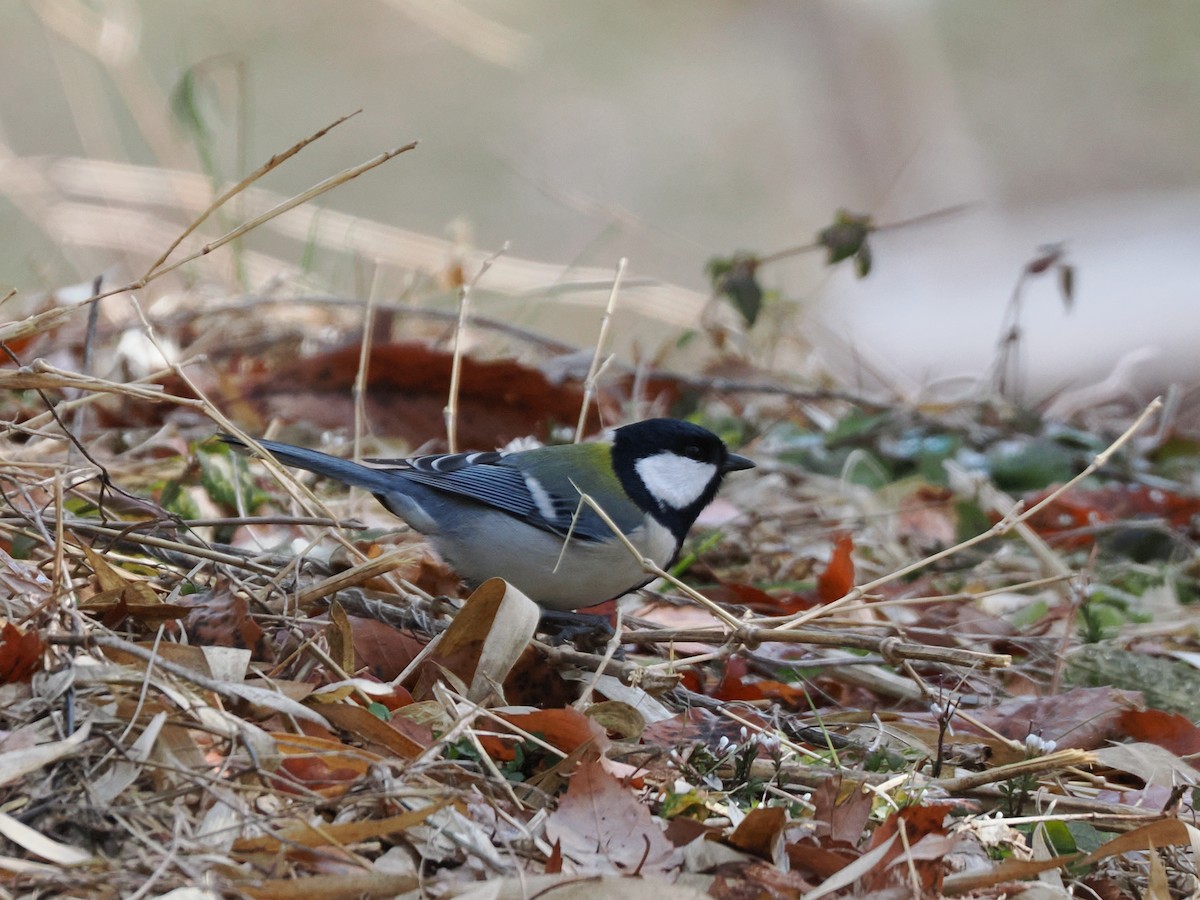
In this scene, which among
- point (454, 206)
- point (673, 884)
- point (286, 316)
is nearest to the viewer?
point (673, 884)

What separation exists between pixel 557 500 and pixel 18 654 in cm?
138

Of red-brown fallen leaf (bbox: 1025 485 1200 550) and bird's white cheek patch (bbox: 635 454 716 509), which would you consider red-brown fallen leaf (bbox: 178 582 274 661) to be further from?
red-brown fallen leaf (bbox: 1025 485 1200 550)

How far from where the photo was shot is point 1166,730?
2.52 metres

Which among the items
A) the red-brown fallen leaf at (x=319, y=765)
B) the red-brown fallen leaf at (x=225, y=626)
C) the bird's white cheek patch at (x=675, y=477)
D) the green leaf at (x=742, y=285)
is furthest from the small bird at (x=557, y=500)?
the green leaf at (x=742, y=285)

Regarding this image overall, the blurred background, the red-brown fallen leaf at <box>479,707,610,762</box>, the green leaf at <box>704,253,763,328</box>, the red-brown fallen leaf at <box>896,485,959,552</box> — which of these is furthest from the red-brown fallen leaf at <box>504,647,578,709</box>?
the blurred background

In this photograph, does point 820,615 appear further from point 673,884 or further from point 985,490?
point 985,490

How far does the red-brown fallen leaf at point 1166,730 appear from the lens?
8.25 feet

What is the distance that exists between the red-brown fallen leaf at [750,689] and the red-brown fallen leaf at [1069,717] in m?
0.36

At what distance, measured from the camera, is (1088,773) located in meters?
2.38

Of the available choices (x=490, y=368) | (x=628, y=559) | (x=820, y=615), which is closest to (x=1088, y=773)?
(x=820, y=615)

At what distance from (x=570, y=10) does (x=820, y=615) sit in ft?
37.7

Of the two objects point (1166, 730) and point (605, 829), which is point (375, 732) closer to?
point (605, 829)

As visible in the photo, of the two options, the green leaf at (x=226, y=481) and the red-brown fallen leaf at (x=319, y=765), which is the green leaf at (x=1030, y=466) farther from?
the red-brown fallen leaf at (x=319, y=765)

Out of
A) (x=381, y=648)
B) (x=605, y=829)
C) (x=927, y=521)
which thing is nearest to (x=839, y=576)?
(x=927, y=521)
